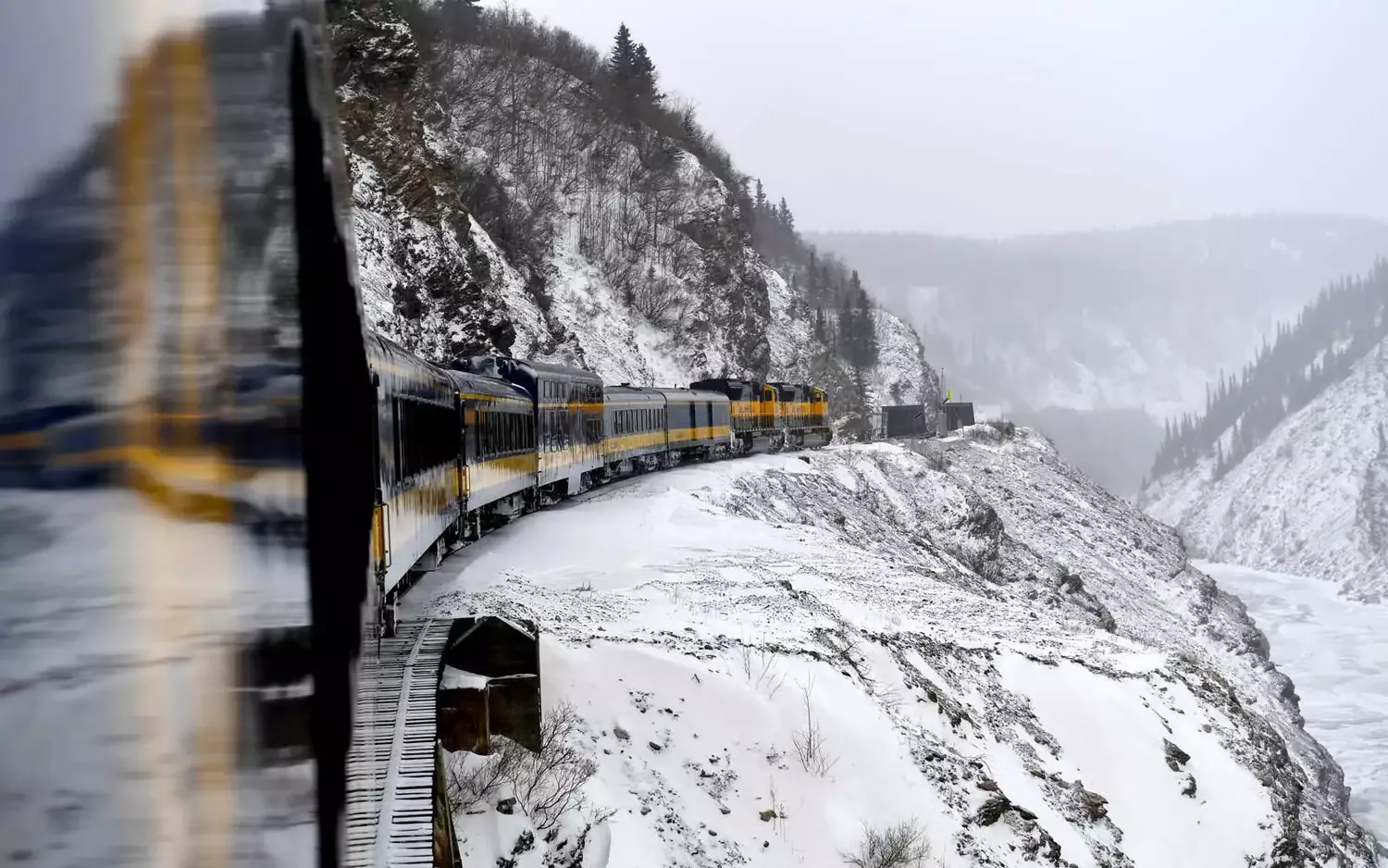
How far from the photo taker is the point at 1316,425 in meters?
176

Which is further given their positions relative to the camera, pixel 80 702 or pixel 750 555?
pixel 750 555

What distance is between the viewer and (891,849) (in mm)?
8875

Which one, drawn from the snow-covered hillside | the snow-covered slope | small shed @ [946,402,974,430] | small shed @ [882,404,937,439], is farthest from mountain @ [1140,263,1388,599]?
the snow-covered hillside

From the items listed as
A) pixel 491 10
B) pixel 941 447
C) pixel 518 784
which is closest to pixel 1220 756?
pixel 518 784

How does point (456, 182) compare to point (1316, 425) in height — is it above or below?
above

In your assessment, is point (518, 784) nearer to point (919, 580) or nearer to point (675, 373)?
point (919, 580)

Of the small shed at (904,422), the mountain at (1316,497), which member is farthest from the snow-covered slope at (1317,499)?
the small shed at (904,422)

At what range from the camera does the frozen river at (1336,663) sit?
2392 inches

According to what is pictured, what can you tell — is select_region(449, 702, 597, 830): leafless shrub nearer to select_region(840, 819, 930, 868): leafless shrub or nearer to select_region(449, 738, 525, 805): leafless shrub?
select_region(449, 738, 525, 805): leafless shrub

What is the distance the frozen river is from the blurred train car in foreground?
194 feet

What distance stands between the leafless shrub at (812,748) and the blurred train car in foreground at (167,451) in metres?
9.32

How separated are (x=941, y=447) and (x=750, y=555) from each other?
3989 cm

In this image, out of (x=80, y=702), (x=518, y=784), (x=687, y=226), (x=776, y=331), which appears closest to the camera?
(x=80, y=702)

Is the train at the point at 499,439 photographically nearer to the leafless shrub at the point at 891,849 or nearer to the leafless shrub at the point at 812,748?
the leafless shrub at the point at 812,748
